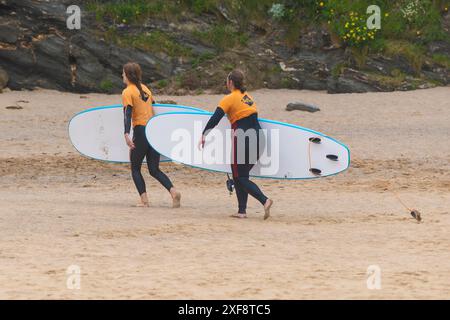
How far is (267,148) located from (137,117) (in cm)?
132

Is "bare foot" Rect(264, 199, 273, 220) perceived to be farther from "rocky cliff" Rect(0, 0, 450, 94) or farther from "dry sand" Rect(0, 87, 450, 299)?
"rocky cliff" Rect(0, 0, 450, 94)

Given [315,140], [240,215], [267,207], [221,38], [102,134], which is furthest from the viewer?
[221,38]

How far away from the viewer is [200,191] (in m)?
13.8

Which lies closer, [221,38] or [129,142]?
[129,142]

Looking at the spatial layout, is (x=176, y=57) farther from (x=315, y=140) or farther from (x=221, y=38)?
(x=315, y=140)

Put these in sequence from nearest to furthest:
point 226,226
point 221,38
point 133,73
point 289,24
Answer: point 226,226 → point 133,73 → point 221,38 → point 289,24

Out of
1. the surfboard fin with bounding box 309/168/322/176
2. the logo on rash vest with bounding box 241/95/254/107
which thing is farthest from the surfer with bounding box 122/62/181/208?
the surfboard fin with bounding box 309/168/322/176

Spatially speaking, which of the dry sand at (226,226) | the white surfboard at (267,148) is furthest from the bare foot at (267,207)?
the white surfboard at (267,148)

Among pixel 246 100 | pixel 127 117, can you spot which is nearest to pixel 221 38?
pixel 127 117

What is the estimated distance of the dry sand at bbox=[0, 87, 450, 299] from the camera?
7.75 m

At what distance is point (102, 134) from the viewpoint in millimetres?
12930

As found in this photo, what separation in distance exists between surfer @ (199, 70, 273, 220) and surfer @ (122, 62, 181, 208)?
2.83 feet

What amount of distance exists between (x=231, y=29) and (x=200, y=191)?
9439mm
